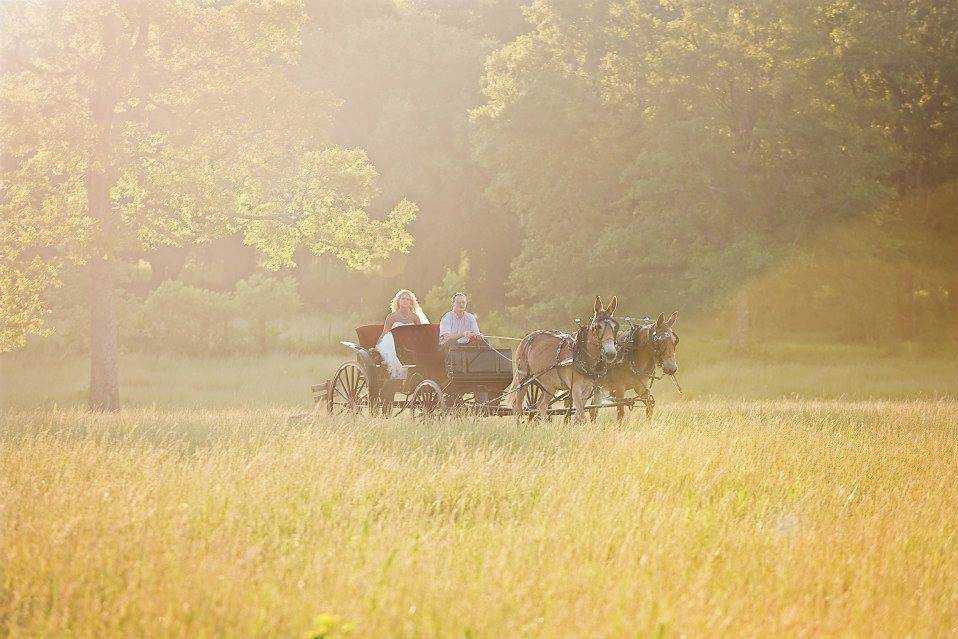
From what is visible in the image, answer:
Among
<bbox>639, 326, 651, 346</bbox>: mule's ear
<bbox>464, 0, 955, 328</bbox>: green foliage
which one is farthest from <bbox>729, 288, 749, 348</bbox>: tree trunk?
<bbox>639, 326, 651, 346</bbox>: mule's ear

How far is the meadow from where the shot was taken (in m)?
5.38

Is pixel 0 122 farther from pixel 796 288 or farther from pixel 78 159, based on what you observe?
pixel 796 288

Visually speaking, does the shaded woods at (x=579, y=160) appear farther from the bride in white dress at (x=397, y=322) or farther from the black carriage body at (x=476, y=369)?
the black carriage body at (x=476, y=369)

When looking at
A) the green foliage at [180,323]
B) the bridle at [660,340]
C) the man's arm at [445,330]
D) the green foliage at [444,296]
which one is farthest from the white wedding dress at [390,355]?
the green foliage at [180,323]

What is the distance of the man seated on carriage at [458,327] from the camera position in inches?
587

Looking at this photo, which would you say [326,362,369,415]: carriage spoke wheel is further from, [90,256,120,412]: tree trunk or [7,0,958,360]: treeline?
[7,0,958,360]: treeline

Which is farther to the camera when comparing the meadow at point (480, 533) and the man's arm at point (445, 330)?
the man's arm at point (445, 330)

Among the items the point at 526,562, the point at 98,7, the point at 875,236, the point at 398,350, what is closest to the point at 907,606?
the point at 526,562

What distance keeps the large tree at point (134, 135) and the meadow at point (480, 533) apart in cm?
710

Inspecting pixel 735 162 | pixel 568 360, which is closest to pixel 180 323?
pixel 735 162

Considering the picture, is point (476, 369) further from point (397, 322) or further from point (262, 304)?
point (262, 304)

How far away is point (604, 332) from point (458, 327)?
7.58ft

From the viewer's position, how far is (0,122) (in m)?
18.4

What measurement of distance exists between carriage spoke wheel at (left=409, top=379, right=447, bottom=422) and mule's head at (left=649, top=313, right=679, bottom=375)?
8.87 ft
